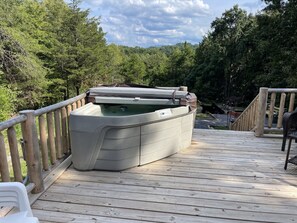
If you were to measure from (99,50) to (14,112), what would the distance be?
765cm

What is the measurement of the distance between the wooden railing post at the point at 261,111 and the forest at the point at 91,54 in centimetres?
785

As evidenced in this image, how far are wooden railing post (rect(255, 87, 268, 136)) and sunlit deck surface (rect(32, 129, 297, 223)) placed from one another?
88 cm

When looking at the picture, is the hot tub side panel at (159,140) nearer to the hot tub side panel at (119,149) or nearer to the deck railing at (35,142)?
the hot tub side panel at (119,149)

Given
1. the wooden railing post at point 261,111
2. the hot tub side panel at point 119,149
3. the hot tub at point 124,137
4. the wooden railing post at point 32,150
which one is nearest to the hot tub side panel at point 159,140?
the hot tub at point 124,137

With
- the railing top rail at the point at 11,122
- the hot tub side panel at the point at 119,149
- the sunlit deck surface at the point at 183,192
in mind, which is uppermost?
the railing top rail at the point at 11,122

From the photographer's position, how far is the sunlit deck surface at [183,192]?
75.3 inches

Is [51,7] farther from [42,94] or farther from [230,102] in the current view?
[230,102]

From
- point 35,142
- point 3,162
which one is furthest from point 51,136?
point 3,162

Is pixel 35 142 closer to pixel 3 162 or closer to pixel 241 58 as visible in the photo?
pixel 3 162

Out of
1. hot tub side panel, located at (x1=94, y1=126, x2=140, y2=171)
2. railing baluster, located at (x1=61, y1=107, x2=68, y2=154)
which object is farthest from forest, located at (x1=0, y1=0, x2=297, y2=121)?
hot tub side panel, located at (x1=94, y1=126, x2=140, y2=171)

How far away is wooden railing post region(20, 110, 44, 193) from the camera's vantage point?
2023 mm

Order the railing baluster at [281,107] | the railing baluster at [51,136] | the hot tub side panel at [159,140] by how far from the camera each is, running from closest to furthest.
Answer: the railing baluster at [51,136], the hot tub side panel at [159,140], the railing baluster at [281,107]

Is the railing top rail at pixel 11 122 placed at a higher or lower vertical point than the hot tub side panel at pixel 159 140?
higher

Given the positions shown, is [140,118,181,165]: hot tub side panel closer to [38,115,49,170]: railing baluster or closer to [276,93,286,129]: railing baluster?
[38,115,49,170]: railing baluster
